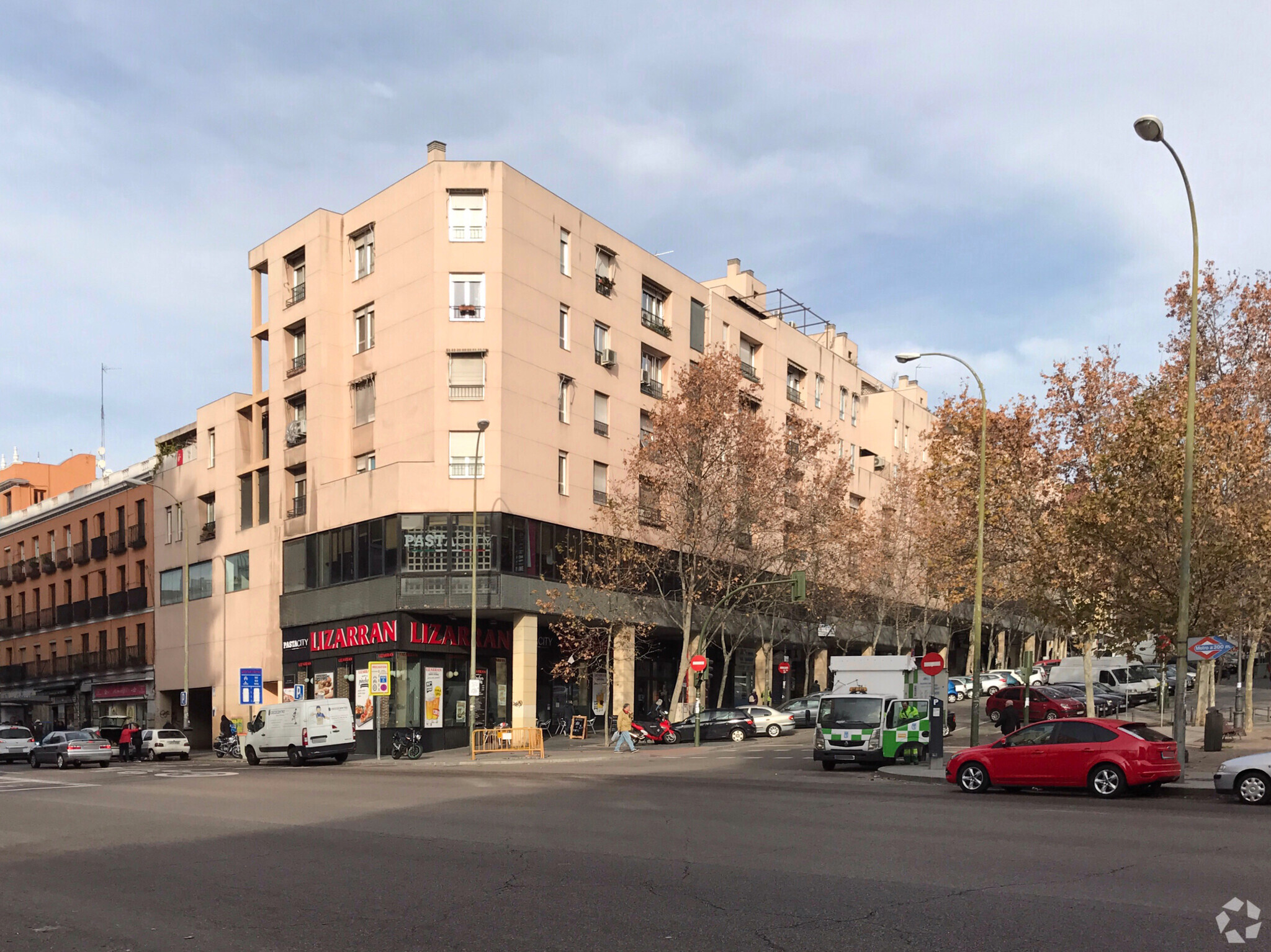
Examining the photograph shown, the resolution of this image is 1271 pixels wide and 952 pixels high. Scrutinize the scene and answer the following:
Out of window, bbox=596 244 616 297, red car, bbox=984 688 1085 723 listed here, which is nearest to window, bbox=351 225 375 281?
window, bbox=596 244 616 297

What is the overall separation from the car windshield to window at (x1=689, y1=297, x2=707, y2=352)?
27.9 meters

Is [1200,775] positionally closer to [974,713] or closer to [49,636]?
[974,713]

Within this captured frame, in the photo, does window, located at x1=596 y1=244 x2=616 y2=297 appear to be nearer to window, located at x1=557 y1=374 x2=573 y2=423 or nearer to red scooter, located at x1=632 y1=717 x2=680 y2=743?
window, located at x1=557 y1=374 x2=573 y2=423

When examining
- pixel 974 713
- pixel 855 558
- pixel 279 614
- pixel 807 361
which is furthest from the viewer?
pixel 807 361

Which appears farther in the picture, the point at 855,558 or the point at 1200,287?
the point at 855,558

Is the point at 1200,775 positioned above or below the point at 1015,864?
below

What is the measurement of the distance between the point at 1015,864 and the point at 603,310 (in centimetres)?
3902

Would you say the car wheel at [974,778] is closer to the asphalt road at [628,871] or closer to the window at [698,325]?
the asphalt road at [628,871]

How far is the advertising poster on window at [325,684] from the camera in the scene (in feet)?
147

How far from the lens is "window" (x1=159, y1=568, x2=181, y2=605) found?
5750 centimetres

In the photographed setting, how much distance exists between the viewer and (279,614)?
158 feet

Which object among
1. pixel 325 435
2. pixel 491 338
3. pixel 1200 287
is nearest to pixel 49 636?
A: pixel 325 435

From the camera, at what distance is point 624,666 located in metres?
47.4

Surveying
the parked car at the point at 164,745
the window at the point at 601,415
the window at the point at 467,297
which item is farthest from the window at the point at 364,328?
the parked car at the point at 164,745
